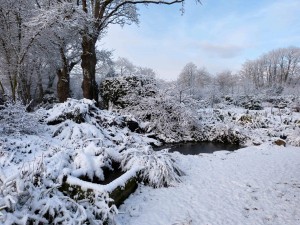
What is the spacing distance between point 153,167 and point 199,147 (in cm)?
617

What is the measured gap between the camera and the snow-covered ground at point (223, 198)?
4262 mm

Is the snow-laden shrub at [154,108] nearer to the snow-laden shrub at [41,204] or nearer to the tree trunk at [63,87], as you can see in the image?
the tree trunk at [63,87]

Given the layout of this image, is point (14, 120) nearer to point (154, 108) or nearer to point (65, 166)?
point (65, 166)

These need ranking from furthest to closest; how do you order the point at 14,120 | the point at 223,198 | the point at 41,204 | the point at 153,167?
1. the point at 14,120
2. the point at 153,167
3. the point at 223,198
4. the point at 41,204

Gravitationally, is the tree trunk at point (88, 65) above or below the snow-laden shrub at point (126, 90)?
above

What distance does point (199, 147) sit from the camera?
11.7 m

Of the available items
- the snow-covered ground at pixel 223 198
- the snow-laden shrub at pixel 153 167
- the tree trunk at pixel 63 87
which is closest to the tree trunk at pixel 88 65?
the tree trunk at pixel 63 87

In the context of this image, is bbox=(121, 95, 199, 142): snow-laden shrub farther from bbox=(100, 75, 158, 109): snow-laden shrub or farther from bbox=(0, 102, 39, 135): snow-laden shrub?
bbox=(0, 102, 39, 135): snow-laden shrub

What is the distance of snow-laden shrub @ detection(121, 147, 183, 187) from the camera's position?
5.70 m

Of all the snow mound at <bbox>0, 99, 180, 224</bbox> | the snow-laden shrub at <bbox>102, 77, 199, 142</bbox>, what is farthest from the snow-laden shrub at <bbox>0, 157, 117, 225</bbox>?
the snow-laden shrub at <bbox>102, 77, 199, 142</bbox>

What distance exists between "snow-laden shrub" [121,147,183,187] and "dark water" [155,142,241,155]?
4.59 meters

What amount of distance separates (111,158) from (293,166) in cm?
492

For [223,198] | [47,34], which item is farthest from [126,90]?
[223,198]

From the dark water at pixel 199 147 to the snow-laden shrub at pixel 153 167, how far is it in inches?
181
